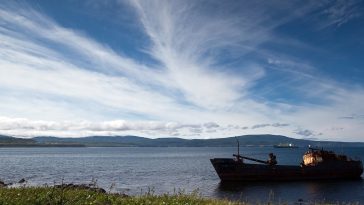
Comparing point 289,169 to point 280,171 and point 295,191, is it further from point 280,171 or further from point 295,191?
point 295,191

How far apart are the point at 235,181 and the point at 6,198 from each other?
4759 cm

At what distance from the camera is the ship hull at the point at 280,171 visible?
60.4 metres

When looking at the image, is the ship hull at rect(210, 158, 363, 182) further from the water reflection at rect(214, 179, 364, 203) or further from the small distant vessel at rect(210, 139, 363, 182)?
the water reflection at rect(214, 179, 364, 203)

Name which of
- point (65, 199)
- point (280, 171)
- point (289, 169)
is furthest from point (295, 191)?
point (65, 199)

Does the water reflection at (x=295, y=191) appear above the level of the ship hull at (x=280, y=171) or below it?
below

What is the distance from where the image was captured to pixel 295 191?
52281 mm

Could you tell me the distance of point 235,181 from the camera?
6009cm

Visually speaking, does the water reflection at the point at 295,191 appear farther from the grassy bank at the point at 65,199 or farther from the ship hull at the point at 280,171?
the grassy bank at the point at 65,199

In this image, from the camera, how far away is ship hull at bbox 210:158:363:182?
60.4 metres

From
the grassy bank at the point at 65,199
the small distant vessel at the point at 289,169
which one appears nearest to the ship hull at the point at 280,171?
the small distant vessel at the point at 289,169

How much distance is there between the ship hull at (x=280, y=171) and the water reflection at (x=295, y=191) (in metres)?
1.53

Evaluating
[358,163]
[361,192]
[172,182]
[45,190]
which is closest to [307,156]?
[358,163]

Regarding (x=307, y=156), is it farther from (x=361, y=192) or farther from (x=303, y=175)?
(x=361, y=192)

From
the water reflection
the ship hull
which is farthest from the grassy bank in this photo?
the ship hull
